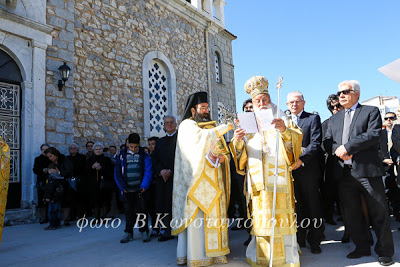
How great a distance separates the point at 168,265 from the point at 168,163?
1.65 meters

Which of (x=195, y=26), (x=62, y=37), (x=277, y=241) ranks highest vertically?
(x=195, y=26)

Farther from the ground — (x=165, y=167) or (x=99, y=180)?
(x=165, y=167)

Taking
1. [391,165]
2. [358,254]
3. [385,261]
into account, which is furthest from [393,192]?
[385,261]

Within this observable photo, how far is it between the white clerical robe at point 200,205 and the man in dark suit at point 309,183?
995 mm

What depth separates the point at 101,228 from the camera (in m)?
5.72

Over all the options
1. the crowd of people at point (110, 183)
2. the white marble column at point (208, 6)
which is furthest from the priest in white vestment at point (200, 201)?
the white marble column at point (208, 6)

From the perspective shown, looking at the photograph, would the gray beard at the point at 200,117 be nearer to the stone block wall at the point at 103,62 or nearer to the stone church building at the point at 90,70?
the stone church building at the point at 90,70

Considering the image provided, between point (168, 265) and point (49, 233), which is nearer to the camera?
point (168, 265)

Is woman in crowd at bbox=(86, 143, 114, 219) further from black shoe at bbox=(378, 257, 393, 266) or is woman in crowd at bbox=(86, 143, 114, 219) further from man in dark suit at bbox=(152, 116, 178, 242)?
black shoe at bbox=(378, 257, 393, 266)

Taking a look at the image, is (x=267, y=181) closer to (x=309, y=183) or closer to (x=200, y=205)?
(x=200, y=205)

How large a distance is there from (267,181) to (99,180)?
445 centimetres

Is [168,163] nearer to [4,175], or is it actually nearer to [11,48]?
[4,175]

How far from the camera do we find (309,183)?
145 inches

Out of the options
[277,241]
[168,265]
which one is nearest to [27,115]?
[168,265]
